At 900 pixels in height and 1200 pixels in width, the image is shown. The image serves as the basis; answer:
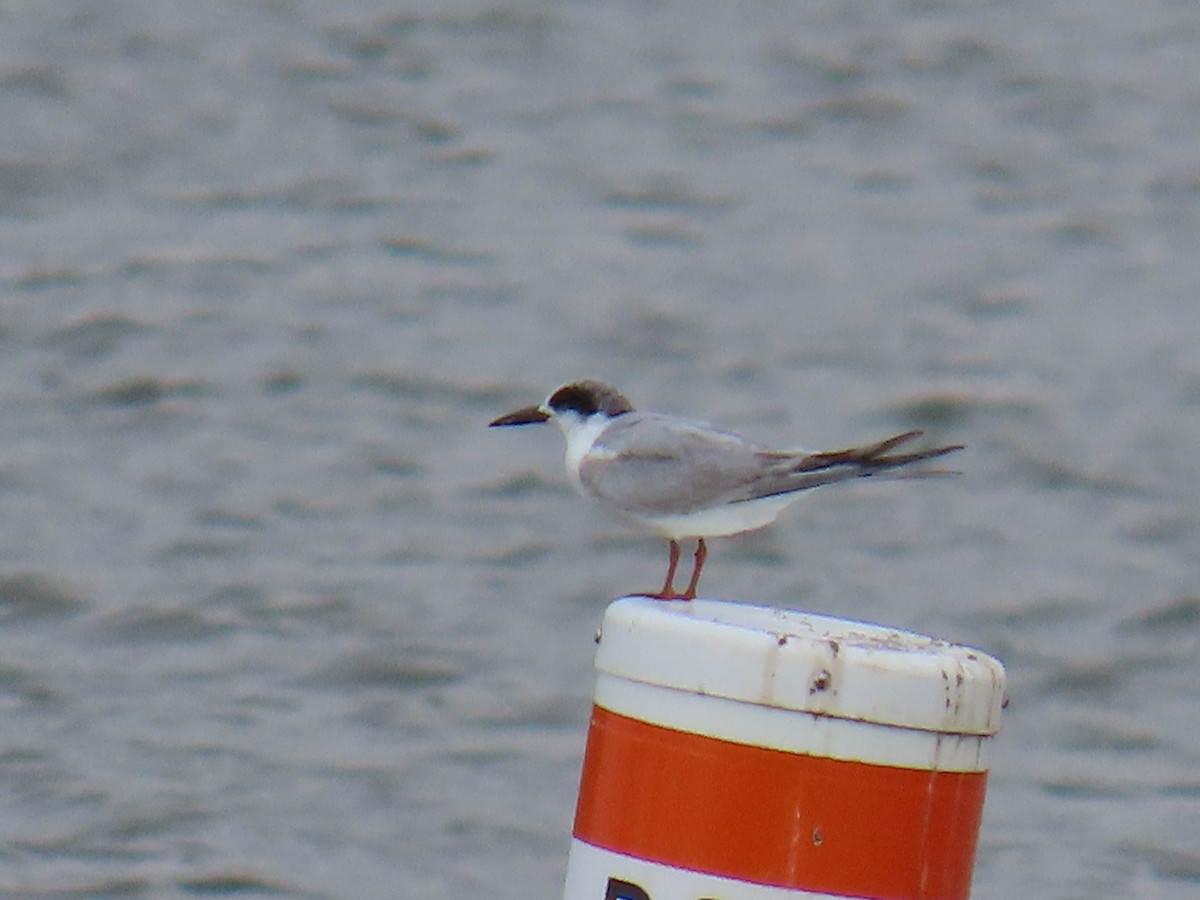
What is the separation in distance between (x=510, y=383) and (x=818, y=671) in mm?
7392

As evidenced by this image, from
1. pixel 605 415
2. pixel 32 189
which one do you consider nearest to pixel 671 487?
pixel 605 415

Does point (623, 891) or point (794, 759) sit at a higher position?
point (794, 759)

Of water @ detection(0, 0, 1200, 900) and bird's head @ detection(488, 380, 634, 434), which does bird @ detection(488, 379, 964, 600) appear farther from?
water @ detection(0, 0, 1200, 900)

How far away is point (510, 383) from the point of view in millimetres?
9805

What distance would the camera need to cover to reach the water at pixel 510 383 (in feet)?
23.1

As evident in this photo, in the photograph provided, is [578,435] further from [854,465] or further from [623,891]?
[623,891]

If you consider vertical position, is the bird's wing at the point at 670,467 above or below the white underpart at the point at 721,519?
above

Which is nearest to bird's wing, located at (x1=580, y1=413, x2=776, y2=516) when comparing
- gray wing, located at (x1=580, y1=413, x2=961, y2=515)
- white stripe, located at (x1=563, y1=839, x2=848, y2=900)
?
gray wing, located at (x1=580, y1=413, x2=961, y2=515)

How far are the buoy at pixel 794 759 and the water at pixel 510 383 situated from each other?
3903 mm

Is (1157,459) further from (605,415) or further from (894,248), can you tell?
(605,415)

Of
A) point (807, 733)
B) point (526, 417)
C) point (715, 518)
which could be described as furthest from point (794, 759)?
point (526, 417)

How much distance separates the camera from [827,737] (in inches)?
97.4

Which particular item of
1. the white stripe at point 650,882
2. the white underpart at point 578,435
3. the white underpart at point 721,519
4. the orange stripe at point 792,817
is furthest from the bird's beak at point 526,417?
the orange stripe at point 792,817

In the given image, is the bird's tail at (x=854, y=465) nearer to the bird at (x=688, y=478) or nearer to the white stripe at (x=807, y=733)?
the bird at (x=688, y=478)
